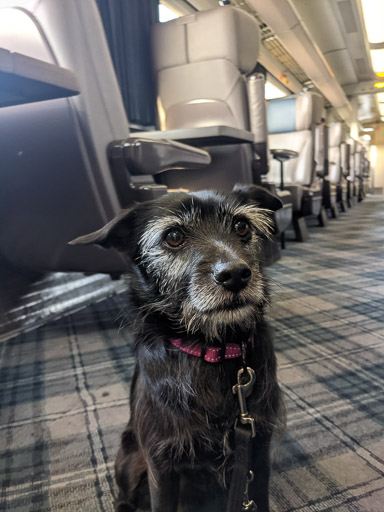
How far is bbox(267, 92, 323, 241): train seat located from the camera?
186 inches

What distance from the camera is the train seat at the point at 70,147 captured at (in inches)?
45.9

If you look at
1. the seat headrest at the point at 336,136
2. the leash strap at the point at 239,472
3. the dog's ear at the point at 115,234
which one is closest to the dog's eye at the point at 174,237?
the dog's ear at the point at 115,234

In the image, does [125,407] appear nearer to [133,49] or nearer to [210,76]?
[210,76]

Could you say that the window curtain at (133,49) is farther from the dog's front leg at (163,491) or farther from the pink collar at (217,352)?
the dog's front leg at (163,491)

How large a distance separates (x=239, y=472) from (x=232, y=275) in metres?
0.34

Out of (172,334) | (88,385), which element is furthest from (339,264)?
(172,334)

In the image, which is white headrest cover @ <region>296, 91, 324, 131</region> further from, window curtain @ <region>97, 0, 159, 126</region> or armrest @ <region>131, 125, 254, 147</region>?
armrest @ <region>131, 125, 254, 147</region>

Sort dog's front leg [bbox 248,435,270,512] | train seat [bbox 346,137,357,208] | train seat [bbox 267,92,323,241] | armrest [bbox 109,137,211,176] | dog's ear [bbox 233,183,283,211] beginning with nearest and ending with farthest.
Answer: dog's front leg [bbox 248,435,270,512]
dog's ear [bbox 233,183,283,211]
armrest [bbox 109,137,211,176]
train seat [bbox 267,92,323,241]
train seat [bbox 346,137,357,208]

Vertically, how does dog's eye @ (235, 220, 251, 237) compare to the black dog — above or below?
above

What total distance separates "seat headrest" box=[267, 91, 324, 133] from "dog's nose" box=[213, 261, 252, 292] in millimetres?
4733

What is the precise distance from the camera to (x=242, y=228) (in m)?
0.86

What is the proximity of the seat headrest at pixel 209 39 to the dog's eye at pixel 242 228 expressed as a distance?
7.82 ft

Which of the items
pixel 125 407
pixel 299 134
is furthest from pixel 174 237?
pixel 299 134

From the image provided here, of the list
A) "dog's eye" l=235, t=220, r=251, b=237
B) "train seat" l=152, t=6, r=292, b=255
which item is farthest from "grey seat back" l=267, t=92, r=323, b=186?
"dog's eye" l=235, t=220, r=251, b=237
